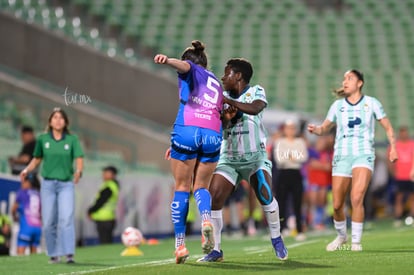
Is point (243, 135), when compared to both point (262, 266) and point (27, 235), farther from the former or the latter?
point (27, 235)

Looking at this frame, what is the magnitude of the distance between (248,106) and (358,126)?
2677 millimetres

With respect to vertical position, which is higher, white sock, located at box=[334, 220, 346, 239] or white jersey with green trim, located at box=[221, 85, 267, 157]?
white jersey with green trim, located at box=[221, 85, 267, 157]

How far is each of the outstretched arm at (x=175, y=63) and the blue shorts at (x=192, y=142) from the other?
0.57 meters

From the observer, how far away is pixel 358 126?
43.4ft

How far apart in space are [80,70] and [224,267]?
16692 mm

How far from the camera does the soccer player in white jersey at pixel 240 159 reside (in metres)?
11.3

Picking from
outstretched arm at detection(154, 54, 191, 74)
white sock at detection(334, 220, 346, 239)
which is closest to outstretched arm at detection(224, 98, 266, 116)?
outstretched arm at detection(154, 54, 191, 74)

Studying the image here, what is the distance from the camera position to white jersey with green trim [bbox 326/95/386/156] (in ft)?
43.2

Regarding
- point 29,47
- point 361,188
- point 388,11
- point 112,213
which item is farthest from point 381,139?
point 361,188

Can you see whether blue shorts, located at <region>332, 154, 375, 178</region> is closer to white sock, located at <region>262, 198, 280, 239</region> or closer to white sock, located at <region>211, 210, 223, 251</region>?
white sock, located at <region>262, 198, 280, 239</region>

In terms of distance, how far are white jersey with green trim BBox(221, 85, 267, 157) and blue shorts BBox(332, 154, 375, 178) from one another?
6.58 ft

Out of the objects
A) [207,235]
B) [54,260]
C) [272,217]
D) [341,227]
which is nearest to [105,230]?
[54,260]

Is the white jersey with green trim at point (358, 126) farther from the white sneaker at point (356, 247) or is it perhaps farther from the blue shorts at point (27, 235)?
the blue shorts at point (27, 235)

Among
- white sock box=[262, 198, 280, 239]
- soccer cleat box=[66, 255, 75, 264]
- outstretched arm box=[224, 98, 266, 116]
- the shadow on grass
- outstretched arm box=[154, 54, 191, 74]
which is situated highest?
outstretched arm box=[154, 54, 191, 74]
